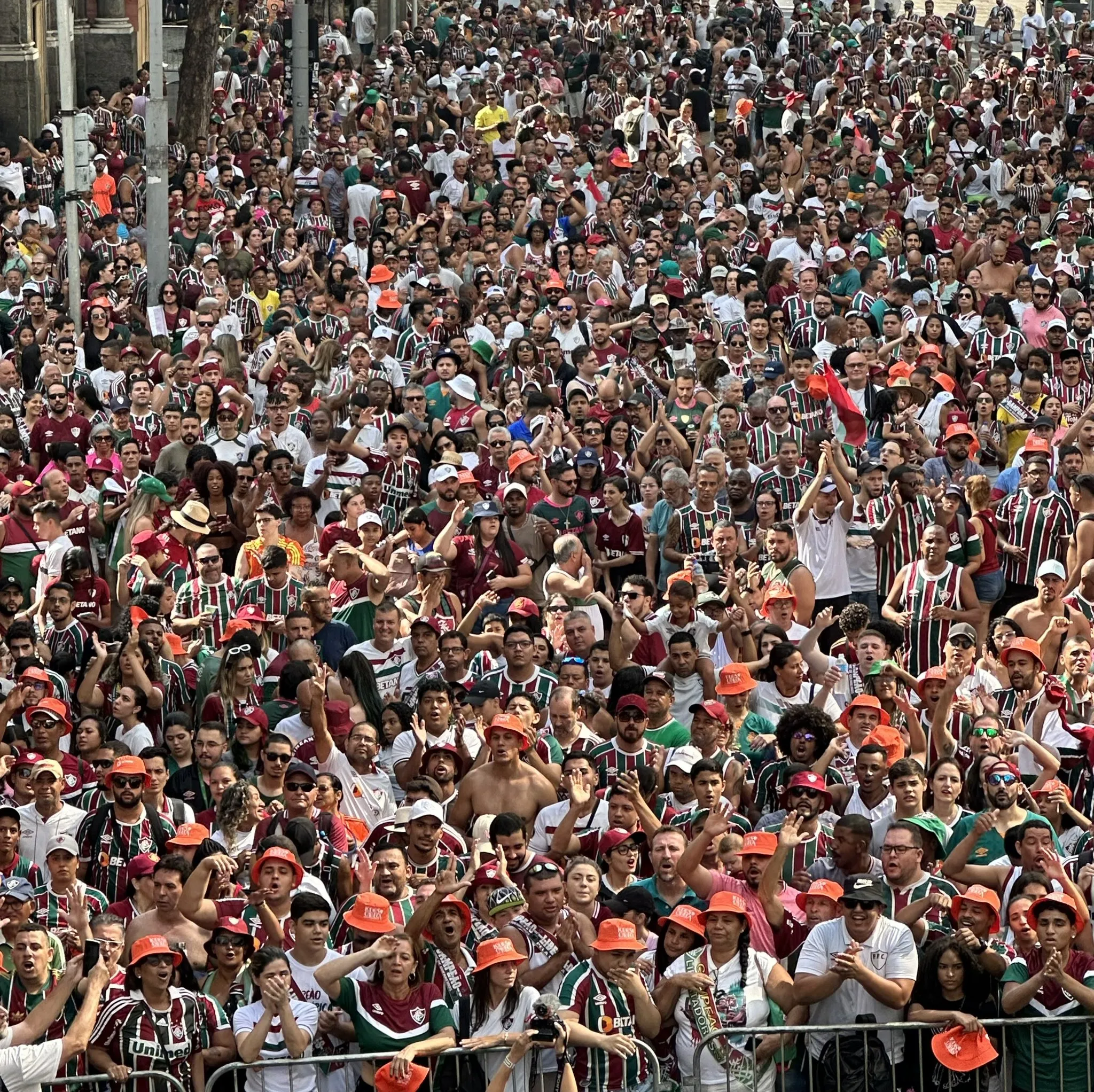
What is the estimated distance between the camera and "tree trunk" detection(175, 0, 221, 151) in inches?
1107

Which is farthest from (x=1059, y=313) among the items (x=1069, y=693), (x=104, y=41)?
(x=104, y=41)

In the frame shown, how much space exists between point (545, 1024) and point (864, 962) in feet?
4.23

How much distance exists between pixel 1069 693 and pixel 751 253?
33.7ft

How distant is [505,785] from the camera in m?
11.6

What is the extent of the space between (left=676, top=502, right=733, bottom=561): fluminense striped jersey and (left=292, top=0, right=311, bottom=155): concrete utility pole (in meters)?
12.7

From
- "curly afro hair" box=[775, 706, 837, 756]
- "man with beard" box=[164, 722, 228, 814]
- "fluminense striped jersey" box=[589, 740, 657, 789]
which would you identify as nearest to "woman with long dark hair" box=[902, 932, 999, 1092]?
"curly afro hair" box=[775, 706, 837, 756]

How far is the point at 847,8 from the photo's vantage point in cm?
3706

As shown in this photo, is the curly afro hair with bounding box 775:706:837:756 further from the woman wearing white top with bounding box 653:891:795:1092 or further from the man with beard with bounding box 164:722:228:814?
the man with beard with bounding box 164:722:228:814

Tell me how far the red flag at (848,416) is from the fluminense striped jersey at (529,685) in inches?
184

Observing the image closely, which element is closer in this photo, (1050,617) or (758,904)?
(758,904)

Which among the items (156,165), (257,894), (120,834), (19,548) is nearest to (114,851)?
(120,834)

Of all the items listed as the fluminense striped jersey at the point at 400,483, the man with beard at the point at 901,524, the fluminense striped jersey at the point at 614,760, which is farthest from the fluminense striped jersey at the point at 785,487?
the fluminense striped jersey at the point at 614,760

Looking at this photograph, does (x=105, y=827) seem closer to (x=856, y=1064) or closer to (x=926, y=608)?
(x=856, y=1064)

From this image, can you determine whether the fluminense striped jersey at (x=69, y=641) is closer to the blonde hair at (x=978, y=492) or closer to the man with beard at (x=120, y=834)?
the man with beard at (x=120, y=834)
